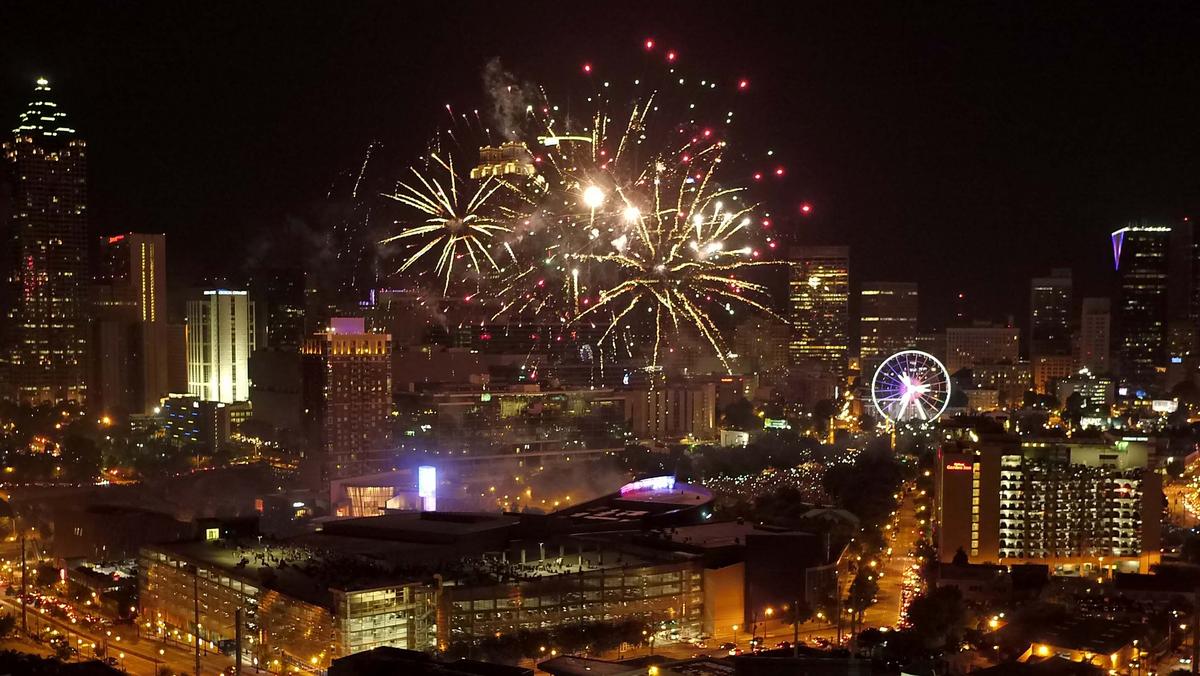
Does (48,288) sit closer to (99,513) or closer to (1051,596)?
(99,513)

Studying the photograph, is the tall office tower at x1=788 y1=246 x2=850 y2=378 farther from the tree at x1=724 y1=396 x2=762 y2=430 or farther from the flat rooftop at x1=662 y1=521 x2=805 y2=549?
the flat rooftop at x1=662 y1=521 x2=805 y2=549

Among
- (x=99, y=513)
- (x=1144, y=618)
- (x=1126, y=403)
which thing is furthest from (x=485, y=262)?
(x=1126, y=403)

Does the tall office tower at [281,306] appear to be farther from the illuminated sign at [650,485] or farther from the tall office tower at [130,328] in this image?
the illuminated sign at [650,485]

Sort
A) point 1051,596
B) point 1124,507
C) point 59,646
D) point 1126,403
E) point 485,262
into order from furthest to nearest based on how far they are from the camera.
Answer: point 1126,403, point 485,262, point 1124,507, point 1051,596, point 59,646

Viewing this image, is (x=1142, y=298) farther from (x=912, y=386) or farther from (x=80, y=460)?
(x=80, y=460)

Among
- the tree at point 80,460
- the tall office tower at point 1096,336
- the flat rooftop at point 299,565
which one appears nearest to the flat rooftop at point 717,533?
the flat rooftop at point 299,565
